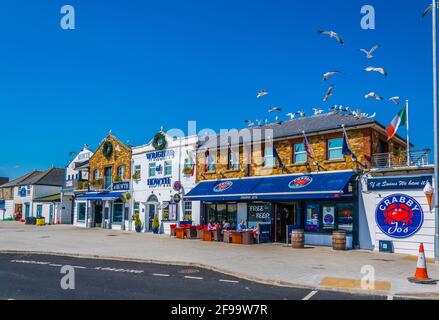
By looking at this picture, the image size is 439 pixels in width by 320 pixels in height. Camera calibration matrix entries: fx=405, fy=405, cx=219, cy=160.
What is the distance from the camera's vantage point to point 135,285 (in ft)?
34.0

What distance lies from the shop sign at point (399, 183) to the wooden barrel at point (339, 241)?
260 centimetres

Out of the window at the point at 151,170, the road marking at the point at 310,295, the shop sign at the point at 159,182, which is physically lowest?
the road marking at the point at 310,295

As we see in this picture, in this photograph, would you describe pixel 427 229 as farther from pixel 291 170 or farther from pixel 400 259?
pixel 291 170

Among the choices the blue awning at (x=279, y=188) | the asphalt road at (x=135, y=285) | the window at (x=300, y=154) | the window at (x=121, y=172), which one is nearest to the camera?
the asphalt road at (x=135, y=285)

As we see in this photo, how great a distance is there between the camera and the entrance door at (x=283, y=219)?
2339cm

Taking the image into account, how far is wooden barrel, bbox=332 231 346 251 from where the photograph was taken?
19.0 meters

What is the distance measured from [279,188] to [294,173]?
5.47ft

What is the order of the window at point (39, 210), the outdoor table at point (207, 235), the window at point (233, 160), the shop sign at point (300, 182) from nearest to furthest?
the shop sign at point (300, 182), the outdoor table at point (207, 235), the window at point (233, 160), the window at point (39, 210)

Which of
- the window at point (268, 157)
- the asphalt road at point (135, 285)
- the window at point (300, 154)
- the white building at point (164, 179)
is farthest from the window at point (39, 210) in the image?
the asphalt road at point (135, 285)

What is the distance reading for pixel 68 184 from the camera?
141 ft

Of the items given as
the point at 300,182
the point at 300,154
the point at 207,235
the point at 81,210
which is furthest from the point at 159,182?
the point at 81,210

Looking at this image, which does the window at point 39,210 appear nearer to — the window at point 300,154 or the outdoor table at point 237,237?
the outdoor table at point 237,237

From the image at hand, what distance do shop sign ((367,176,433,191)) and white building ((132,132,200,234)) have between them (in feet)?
39.9
